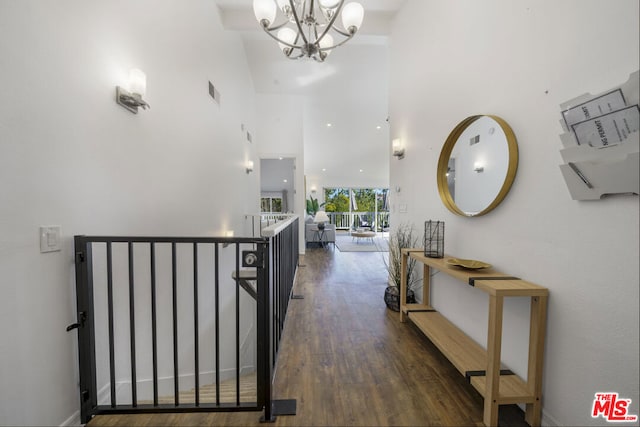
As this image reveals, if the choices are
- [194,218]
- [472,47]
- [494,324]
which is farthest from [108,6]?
[494,324]

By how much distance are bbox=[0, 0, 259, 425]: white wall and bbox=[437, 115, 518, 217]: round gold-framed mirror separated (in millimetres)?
2420

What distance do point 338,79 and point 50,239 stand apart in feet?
17.6

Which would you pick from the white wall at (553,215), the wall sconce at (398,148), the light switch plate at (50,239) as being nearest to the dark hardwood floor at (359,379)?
the white wall at (553,215)

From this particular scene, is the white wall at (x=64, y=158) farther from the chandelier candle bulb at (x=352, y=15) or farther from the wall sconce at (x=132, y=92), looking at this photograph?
the chandelier candle bulb at (x=352, y=15)

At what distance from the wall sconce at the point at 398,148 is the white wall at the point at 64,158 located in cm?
251

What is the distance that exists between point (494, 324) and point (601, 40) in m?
1.38

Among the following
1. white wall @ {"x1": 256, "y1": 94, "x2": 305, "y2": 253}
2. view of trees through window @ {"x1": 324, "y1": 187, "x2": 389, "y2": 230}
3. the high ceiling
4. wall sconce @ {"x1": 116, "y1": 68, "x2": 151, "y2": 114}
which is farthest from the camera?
view of trees through window @ {"x1": 324, "y1": 187, "x2": 389, "y2": 230}

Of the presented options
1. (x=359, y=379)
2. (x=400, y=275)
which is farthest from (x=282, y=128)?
(x=359, y=379)

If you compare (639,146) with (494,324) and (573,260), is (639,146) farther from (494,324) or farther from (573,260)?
(494,324)

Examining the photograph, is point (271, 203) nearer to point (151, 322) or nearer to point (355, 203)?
point (355, 203)

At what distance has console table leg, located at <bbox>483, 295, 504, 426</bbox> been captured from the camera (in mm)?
1295

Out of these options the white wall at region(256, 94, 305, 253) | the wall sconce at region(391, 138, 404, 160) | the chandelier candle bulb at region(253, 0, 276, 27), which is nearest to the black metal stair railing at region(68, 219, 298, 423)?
the chandelier candle bulb at region(253, 0, 276, 27)

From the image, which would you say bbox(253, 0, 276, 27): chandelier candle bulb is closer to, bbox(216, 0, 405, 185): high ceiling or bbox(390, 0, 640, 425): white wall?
bbox(390, 0, 640, 425): white wall

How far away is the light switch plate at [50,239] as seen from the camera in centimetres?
114
